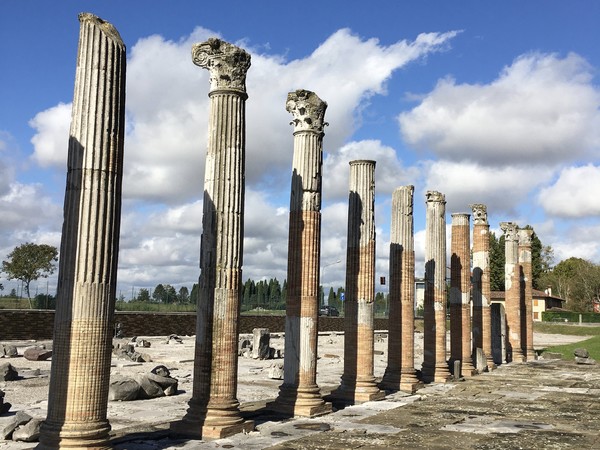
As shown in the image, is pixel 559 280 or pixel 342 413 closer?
pixel 342 413

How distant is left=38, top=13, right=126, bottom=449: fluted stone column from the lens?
8047mm

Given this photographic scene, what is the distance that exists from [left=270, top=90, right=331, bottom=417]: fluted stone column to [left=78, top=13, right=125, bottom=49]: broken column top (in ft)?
19.3

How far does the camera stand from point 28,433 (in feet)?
32.1

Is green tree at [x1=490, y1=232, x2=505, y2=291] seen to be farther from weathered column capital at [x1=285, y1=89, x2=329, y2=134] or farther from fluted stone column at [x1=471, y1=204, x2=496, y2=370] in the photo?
weathered column capital at [x1=285, y1=89, x2=329, y2=134]

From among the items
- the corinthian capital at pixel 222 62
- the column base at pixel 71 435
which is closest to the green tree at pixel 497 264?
the corinthian capital at pixel 222 62

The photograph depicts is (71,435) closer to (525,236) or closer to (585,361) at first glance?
(585,361)

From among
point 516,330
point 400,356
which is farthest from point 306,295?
point 516,330

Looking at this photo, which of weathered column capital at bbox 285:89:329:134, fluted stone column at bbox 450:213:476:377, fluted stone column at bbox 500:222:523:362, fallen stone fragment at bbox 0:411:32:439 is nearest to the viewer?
fallen stone fragment at bbox 0:411:32:439

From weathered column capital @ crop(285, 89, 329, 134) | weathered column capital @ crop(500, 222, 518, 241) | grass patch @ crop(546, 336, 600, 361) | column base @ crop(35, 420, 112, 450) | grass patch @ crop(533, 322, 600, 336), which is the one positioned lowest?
grass patch @ crop(546, 336, 600, 361)

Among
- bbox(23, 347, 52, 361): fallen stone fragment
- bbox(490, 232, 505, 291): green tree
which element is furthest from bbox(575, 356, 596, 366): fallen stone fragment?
bbox(490, 232, 505, 291): green tree

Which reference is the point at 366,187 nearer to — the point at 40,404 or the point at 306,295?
the point at 306,295

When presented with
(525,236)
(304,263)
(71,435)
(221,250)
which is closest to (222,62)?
(221,250)

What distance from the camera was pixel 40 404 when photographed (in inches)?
545

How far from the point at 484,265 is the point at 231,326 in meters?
18.8
